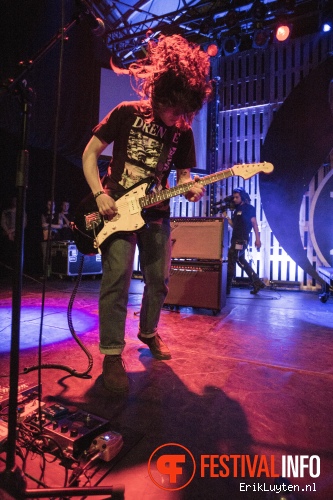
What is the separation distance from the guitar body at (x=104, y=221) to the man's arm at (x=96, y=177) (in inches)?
3.8

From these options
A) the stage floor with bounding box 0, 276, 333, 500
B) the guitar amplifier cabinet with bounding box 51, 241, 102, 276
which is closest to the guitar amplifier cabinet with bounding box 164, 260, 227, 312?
the stage floor with bounding box 0, 276, 333, 500

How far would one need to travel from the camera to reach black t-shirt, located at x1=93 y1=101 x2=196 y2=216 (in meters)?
2.09

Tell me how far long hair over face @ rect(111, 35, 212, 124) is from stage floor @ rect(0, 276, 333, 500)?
5.01ft

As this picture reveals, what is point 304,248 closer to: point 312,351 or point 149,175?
point 312,351

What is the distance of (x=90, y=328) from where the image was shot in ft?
10.8

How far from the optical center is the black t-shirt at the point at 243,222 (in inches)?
252

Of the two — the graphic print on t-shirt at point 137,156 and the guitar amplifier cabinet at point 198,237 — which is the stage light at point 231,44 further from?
the graphic print on t-shirt at point 137,156

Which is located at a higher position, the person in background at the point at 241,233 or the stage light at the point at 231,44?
the stage light at the point at 231,44

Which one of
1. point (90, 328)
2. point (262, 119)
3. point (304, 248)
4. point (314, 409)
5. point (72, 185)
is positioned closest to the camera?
point (314, 409)

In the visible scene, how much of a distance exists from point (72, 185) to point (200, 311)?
7066 mm

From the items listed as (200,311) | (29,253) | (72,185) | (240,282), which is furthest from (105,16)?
(200,311)

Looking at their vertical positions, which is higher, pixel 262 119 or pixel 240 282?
pixel 262 119

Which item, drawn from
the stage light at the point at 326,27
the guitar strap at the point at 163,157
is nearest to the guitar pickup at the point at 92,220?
the guitar strap at the point at 163,157

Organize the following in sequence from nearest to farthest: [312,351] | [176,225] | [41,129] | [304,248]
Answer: [312,351] < [176,225] < [41,129] < [304,248]
